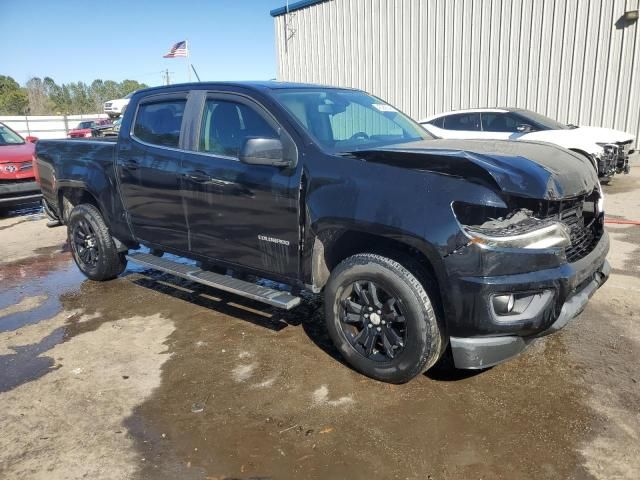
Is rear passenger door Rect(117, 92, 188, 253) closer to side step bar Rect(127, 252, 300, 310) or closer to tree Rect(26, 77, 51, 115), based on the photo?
side step bar Rect(127, 252, 300, 310)

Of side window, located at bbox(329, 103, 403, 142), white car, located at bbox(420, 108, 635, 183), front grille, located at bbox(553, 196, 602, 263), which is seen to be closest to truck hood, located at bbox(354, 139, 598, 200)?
front grille, located at bbox(553, 196, 602, 263)

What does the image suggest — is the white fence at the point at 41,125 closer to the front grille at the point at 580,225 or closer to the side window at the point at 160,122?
the side window at the point at 160,122

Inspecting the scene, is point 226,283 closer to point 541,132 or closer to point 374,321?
point 374,321

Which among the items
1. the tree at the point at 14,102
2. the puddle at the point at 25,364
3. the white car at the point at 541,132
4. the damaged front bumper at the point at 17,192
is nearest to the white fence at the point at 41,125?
the damaged front bumper at the point at 17,192

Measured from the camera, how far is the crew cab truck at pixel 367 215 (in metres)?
2.76

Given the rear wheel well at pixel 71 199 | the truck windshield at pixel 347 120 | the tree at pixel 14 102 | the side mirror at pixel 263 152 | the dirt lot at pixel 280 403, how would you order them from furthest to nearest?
the tree at pixel 14 102 < the rear wheel well at pixel 71 199 < the truck windshield at pixel 347 120 < the side mirror at pixel 263 152 < the dirt lot at pixel 280 403

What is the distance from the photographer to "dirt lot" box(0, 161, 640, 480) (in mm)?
2586

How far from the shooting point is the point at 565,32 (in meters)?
12.9

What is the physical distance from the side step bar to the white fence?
31693 mm

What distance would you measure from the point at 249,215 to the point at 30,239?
19.4 feet

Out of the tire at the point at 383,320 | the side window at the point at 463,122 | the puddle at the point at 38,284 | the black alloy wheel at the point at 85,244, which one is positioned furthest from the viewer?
the side window at the point at 463,122

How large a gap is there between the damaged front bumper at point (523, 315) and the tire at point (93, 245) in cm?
379

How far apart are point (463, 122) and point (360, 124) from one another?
7.38m

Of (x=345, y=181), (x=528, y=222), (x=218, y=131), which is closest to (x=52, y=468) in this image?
(x=345, y=181)
